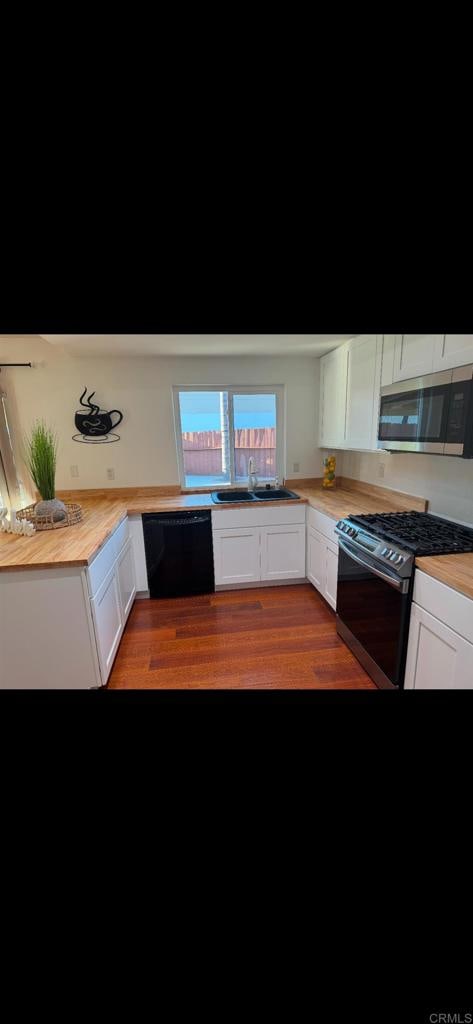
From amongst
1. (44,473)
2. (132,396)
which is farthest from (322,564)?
(132,396)

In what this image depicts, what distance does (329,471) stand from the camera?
11.3 feet

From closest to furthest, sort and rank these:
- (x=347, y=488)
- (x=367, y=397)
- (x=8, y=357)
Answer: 1. (x=367, y=397)
2. (x=8, y=357)
3. (x=347, y=488)

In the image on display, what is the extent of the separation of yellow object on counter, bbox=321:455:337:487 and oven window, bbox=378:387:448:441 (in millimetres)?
1208

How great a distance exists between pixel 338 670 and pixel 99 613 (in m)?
1.41

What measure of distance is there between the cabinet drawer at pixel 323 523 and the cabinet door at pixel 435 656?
98 cm

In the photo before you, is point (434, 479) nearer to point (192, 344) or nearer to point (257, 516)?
point (257, 516)

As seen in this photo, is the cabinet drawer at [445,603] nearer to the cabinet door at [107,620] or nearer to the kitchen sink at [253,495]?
the cabinet door at [107,620]

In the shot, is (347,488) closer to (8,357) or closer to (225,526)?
(225,526)

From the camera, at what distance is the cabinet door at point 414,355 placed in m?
1.78

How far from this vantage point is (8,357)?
9.43 ft

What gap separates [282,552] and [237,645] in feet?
3.19

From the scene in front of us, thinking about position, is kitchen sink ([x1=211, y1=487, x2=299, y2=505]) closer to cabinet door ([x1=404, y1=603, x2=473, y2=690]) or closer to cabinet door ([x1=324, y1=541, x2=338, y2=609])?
cabinet door ([x1=324, y1=541, x2=338, y2=609])

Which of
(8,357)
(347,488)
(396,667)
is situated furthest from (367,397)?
(8,357)

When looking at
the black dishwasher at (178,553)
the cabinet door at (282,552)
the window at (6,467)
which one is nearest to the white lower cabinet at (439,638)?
the cabinet door at (282,552)
